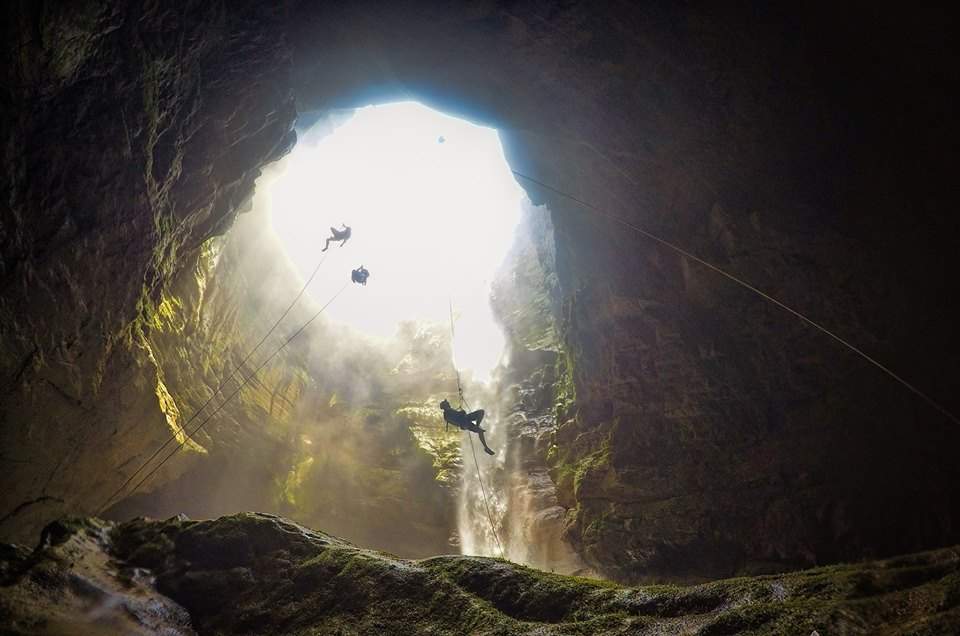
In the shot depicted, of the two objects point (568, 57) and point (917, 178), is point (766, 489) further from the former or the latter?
point (568, 57)

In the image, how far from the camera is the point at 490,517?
17.8 m

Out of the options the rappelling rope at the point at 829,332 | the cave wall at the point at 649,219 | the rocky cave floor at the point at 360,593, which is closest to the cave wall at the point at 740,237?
the cave wall at the point at 649,219

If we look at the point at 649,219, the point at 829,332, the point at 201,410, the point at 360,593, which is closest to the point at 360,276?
the point at 201,410

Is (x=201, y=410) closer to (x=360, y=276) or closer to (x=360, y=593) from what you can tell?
(x=360, y=276)

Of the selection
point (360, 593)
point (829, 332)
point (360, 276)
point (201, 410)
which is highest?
point (360, 276)

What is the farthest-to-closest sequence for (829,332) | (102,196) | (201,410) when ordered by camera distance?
(201,410), (102,196), (829,332)

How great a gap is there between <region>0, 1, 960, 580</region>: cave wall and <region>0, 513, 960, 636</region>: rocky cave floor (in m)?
4.74

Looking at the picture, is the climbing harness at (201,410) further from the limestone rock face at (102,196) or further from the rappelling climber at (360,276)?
the rappelling climber at (360,276)

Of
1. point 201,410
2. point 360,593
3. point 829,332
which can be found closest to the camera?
point 360,593

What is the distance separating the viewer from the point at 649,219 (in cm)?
1144

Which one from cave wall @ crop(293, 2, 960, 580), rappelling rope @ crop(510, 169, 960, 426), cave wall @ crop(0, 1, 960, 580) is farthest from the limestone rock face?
rappelling rope @ crop(510, 169, 960, 426)

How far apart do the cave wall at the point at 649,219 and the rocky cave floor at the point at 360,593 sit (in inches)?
187

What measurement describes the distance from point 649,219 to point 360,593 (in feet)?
33.2

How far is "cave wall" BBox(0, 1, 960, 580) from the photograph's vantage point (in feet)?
23.6
